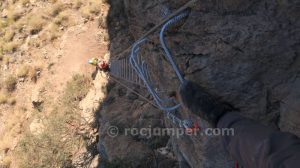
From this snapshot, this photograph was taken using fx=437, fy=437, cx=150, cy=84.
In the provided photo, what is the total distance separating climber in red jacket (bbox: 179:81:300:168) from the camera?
6.50 feet

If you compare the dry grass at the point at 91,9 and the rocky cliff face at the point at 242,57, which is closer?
the rocky cliff face at the point at 242,57

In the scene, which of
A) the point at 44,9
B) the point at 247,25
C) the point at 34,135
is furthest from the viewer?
the point at 44,9

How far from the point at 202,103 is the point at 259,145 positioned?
68cm

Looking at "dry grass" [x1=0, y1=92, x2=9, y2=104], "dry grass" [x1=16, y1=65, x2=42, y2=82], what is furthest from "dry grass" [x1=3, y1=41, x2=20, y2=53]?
"dry grass" [x1=0, y1=92, x2=9, y2=104]

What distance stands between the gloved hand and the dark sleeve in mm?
121

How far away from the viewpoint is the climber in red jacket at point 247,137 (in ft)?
6.50

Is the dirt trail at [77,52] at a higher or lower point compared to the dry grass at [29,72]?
higher

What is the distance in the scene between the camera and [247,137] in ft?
7.45

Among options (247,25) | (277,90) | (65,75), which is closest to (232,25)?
(247,25)

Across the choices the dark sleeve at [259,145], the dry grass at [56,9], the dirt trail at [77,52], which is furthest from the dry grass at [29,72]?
the dark sleeve at [259,145]

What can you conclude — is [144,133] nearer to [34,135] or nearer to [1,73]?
[34,135]

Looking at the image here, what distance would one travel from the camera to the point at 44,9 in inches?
492

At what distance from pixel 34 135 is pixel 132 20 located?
5.38 metres

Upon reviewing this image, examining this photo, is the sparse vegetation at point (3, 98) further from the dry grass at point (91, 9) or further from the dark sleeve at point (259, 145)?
the dark sleeve at point (259, 145)
